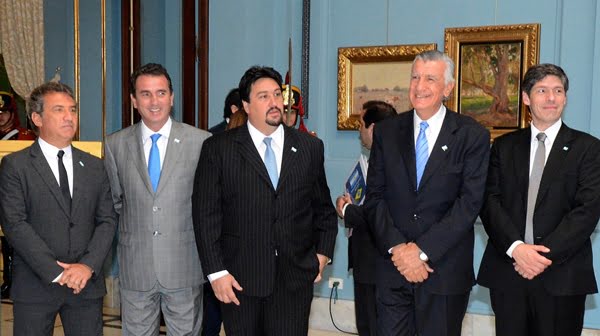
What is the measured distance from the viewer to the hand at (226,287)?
3.05m

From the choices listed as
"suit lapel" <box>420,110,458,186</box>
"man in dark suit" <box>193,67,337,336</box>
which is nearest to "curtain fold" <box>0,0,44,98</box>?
"man in dark suit" <box>193,67,337,336</box>

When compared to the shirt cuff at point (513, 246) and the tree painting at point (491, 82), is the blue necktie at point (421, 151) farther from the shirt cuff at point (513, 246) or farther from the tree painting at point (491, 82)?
the tree painting at point (491, 82)

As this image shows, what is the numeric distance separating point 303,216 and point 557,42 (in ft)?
8.55

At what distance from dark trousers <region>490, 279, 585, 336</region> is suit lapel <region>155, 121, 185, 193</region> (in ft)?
5.10

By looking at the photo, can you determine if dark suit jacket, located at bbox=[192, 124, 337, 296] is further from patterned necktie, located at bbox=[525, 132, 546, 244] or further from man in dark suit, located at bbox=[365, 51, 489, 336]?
patterned necktie, located at bbox=[525, 132, 546, 244]

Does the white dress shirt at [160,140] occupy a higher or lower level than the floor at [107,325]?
higher

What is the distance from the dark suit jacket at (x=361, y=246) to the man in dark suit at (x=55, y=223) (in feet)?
3.76

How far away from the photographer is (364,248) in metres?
3.68

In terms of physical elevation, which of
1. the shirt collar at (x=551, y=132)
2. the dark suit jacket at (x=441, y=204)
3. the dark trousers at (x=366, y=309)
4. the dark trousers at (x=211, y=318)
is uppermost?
the shirt collar at (x=551, y=132)

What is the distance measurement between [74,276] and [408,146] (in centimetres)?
153

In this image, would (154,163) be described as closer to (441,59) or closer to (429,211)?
(429,211)

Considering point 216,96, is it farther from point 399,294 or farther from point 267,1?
point 399,294

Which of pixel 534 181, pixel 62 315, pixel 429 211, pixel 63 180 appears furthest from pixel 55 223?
pixel 534 181

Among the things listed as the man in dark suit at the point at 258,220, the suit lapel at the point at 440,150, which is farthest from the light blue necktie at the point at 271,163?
the suit lapel at the point at 440,150
